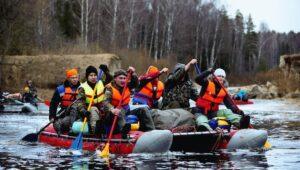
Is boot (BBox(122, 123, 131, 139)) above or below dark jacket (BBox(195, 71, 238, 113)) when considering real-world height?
below

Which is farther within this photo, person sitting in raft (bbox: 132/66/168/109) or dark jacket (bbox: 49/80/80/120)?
dark jacket (bbox: 49/80/80/120)

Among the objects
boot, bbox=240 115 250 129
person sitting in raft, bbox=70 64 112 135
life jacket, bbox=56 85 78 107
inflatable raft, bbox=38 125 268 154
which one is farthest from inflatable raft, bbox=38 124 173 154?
boot, bbox=240 115 250 129

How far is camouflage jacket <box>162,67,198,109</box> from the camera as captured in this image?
1171cm

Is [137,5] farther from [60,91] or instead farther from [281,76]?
[60,91]

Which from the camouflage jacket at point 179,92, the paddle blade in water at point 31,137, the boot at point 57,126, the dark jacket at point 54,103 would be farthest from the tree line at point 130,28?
the camouflage jacket at point 179,92

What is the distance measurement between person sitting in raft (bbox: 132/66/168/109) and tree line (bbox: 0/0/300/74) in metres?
20.3

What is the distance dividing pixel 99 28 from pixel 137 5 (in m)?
4.03

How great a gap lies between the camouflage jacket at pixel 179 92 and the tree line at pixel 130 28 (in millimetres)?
20430

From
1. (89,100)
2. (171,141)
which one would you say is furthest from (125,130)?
(89,100)

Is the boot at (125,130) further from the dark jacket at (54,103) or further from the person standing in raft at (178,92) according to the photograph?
the dark jacket at (54,103)

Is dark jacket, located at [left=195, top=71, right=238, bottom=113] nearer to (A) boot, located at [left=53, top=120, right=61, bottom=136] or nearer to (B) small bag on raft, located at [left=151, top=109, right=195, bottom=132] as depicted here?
(B) small bag on raft, located at [left=151, top=109, right=195, bottom=132]

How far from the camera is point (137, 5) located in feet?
149

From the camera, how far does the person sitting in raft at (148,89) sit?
11.6m

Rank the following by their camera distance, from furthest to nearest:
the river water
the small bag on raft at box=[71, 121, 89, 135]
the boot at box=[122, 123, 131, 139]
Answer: the small bag on raft at box=[71, 121, 89, 135], the boot at box=[122, 123, 131, 139], the river water
